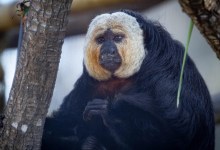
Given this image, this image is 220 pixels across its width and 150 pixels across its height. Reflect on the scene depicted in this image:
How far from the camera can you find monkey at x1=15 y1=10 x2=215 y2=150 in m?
4.00

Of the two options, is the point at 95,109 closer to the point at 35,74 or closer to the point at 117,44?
the point at 117,44

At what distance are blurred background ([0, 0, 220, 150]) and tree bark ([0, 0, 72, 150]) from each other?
2.71 meters

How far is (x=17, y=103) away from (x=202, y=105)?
4.40 ft

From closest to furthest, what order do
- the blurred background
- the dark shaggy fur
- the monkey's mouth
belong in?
1. the dark shaggy fur
2. the monkey's mouth
3. the blurred background

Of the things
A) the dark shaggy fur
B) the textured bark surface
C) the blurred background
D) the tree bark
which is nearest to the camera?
the textured bark surface

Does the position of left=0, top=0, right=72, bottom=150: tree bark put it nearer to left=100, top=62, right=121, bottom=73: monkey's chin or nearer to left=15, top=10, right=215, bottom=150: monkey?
left=15, top=10, right=215, bottom=150: monkey

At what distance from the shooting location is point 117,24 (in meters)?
4.27

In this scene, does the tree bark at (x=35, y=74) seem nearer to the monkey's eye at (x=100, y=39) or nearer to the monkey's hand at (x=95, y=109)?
the monkey's hand at (x=95, y=109)

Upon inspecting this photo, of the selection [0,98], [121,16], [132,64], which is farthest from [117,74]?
[0,98]

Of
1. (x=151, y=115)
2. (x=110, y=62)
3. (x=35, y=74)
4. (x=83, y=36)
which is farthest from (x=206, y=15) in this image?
(x=83, y=36)

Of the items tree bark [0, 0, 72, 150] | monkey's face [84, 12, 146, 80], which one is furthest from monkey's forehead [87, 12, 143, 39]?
tree bark [0, 0, 72, 150]

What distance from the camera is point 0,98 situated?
22.1ft

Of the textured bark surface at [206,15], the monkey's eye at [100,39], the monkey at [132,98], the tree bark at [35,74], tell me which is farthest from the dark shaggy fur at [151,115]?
the textured bark surface at [206,15]

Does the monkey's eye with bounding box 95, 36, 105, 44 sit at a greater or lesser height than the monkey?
greater
